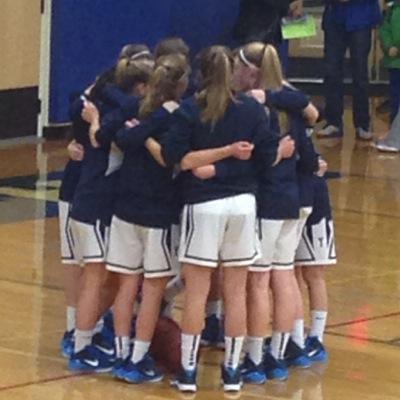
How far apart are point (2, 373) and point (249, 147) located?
1.50m

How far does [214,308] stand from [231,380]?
0.76 meters

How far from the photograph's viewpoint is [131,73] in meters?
6.32

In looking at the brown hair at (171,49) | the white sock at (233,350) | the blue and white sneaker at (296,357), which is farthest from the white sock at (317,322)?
the brown hair at (171,49)

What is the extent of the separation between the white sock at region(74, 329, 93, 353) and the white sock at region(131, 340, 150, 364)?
0.27m

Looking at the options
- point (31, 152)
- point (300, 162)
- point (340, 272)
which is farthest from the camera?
point (31, 152)

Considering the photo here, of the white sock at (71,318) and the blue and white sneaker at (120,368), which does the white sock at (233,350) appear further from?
the white sock at (71,318)

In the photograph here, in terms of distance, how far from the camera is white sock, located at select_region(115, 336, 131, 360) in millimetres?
6301

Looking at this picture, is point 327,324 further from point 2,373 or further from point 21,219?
point 21,219

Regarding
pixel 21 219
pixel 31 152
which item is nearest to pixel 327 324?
pixel 21 219

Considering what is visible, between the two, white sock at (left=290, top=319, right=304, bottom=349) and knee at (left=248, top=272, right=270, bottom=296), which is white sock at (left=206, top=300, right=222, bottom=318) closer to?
white sock at (left=290, top=319, right=304, bottom=349)

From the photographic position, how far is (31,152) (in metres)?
12.9

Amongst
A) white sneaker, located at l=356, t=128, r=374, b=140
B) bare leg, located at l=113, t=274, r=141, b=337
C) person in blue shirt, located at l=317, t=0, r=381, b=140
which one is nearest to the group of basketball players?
bare leg, located at l=113, t=274, r=141, b=337

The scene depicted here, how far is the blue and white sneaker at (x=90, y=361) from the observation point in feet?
21.2

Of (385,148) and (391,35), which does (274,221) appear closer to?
(385,148)
